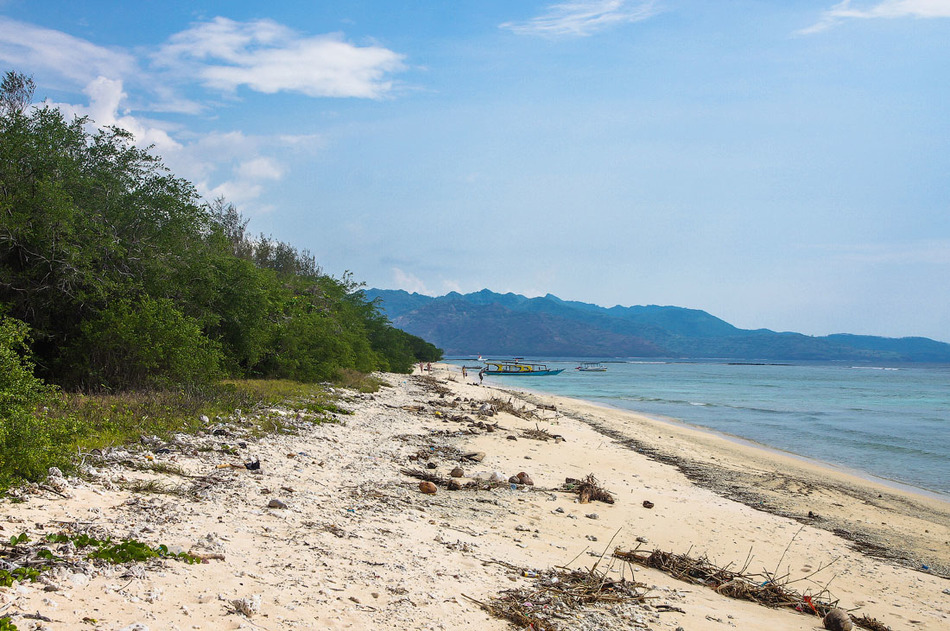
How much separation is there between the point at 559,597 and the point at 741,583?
2.72m

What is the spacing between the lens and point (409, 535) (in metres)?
7.09

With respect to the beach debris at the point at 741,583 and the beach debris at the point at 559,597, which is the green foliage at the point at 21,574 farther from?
the beach debris at the point at 741,583

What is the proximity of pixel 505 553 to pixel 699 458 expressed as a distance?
13376 mm

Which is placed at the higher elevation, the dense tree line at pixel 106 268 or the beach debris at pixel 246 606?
the dense tree line at pixel 106 268

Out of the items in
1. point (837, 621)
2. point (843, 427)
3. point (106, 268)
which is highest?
point (106, 268)

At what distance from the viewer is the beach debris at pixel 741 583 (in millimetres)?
6883

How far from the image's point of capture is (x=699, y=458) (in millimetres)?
Answer: 18609

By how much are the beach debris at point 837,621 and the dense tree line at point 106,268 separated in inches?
484

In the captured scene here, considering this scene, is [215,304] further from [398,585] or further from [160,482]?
[398,585]

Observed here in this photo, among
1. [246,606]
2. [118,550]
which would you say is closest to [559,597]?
[246,606]

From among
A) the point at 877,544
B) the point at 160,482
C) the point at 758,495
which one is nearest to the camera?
the point at 160,482

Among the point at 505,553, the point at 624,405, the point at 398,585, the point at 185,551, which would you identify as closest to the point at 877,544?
the point at 505,553

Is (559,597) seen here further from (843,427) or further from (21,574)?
(843,427)

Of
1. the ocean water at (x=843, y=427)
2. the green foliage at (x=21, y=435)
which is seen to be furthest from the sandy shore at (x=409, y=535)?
the ocean water at (x=843, y=427)
